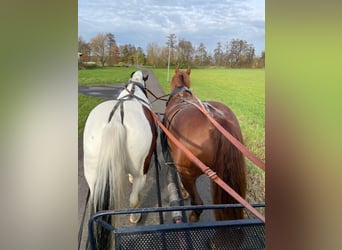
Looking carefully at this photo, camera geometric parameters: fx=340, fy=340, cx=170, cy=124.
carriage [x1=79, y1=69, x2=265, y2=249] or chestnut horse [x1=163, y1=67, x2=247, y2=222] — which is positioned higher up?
chestnut horse [x1=163, y1=67, x2=247, y2=222]

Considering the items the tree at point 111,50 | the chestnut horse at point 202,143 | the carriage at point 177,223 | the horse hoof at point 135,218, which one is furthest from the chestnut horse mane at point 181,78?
the horse hoof at point 135,218

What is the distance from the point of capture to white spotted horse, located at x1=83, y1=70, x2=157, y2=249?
3.61 ft

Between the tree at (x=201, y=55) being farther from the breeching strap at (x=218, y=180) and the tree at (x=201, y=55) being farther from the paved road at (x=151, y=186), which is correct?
the breeching strap at (x=218, y=180)

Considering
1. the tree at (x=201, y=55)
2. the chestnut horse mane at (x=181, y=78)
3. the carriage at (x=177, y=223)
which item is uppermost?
the tree at (x=201, y=55)

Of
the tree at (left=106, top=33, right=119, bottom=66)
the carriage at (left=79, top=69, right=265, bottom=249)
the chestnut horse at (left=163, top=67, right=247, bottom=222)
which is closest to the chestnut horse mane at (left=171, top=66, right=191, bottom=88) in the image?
the chestnut horse at (left=163, top=67, right=247, bottom=222)

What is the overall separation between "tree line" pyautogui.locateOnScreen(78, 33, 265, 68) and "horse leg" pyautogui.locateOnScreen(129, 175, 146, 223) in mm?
394

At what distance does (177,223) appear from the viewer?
1159 mm

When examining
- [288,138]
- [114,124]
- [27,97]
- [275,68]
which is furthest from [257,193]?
[27,97]

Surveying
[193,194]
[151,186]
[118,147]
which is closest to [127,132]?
[118,147]

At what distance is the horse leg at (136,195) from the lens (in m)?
1.13

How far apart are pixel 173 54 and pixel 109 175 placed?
45cm

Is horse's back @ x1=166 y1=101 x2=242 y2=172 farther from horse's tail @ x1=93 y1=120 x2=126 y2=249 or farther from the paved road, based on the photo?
horse's tail @ x1=93 y1=120 x2=126 y2=249

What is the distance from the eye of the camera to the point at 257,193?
1.14 m

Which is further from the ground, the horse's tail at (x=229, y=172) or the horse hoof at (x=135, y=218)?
the horse's tail at (x=229, y=172)
